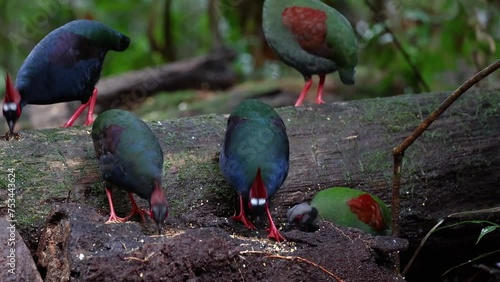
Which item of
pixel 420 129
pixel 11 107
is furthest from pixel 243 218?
pixel 11 107

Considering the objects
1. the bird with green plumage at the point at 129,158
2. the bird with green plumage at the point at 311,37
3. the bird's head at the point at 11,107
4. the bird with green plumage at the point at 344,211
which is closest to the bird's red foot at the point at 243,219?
the bird with green plumage at the point at 344,211

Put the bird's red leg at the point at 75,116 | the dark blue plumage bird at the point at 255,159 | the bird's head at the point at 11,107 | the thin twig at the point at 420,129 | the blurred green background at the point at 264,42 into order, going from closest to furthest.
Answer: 1. the dark blue plumage bird at the point at 255,159
2. the thin twig at the point at 420,129
3. the bird's head at the point at 11,107
4. the bird's red leg at the point at 75,116
5. the blurred green background at the point at 264,42

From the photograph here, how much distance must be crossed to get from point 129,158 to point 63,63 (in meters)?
1.19

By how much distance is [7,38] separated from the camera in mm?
11047

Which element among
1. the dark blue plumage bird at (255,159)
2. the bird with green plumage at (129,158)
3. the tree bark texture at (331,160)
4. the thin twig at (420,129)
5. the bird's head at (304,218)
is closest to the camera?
the bird with green plumage at (129,158)

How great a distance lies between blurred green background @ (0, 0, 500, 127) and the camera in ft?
27.5

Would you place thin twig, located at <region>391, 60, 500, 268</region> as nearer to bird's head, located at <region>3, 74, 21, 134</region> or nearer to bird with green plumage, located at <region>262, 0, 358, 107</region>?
bird with green plumage, located at <region>262, 0, 358, 107</region>

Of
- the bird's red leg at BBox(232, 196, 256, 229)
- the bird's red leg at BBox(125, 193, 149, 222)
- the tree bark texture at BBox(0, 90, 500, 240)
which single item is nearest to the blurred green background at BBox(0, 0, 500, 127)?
the tree bark texture at BBox(0, 90, 500, 240)

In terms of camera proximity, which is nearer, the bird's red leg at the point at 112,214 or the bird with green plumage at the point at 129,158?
the bird with green plumage at the point at 129,158

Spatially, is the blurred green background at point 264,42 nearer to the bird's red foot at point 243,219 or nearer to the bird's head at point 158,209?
the bird's red foot at point 243,219
